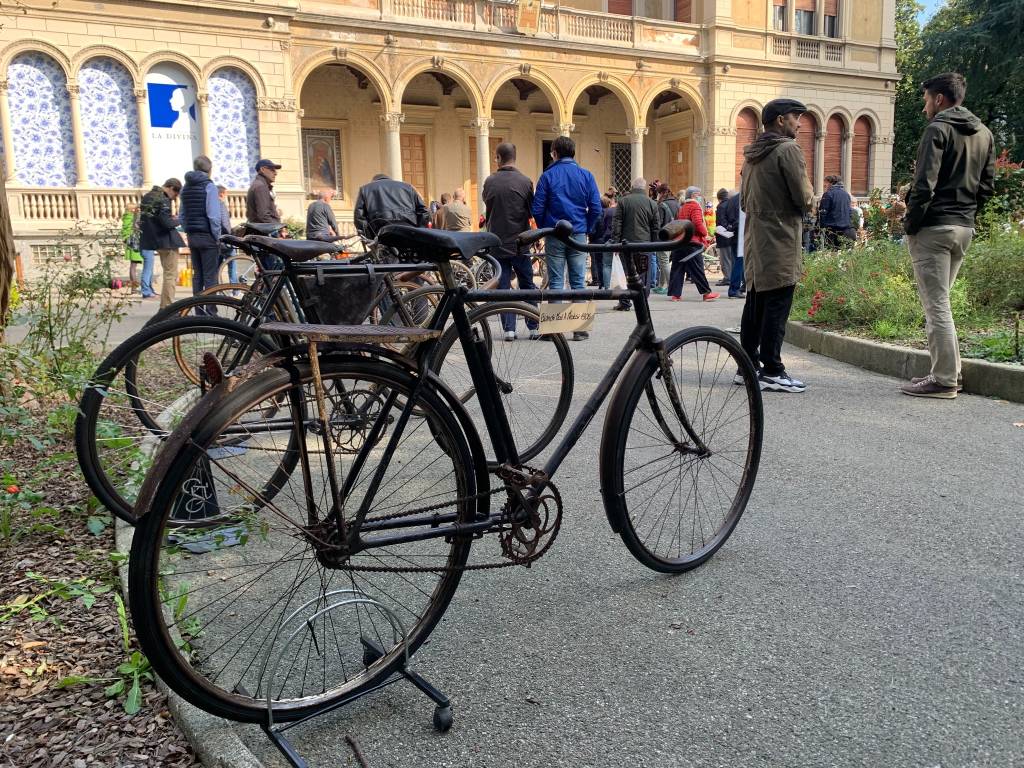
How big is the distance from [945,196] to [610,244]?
4.03 m

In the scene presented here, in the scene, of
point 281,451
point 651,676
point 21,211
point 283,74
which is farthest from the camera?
point 283,74

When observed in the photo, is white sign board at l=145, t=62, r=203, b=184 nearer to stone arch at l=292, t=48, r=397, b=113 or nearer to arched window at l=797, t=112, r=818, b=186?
stone arch at l=292, t=48, r=397, b=113

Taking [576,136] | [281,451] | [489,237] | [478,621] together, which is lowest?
[478,621]

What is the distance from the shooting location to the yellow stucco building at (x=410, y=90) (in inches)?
771

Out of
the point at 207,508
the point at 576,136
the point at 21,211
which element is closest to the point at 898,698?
the point at 207,508

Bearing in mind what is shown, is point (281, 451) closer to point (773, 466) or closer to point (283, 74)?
point (773, 466)

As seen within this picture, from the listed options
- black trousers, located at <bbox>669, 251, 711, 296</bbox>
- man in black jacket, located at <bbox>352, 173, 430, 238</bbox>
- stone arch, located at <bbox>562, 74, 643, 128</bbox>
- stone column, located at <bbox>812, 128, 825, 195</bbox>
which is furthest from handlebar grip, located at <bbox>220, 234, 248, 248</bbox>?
stone column, located at <bbox>812, 128, 825, 195</bbox>

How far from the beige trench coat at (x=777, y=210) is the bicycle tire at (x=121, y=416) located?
3.89 meters

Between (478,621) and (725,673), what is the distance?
0.85 m

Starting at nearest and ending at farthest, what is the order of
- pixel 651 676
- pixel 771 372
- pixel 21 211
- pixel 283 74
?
pixel 651 676, pixel 771 372, pixel 21 211, pixel 283 74

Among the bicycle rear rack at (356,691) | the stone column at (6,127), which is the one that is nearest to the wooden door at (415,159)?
the stone column at (6,127)

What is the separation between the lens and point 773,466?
4.45m

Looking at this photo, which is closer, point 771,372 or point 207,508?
point 207,508

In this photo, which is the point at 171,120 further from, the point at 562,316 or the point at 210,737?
the point at 210,737
